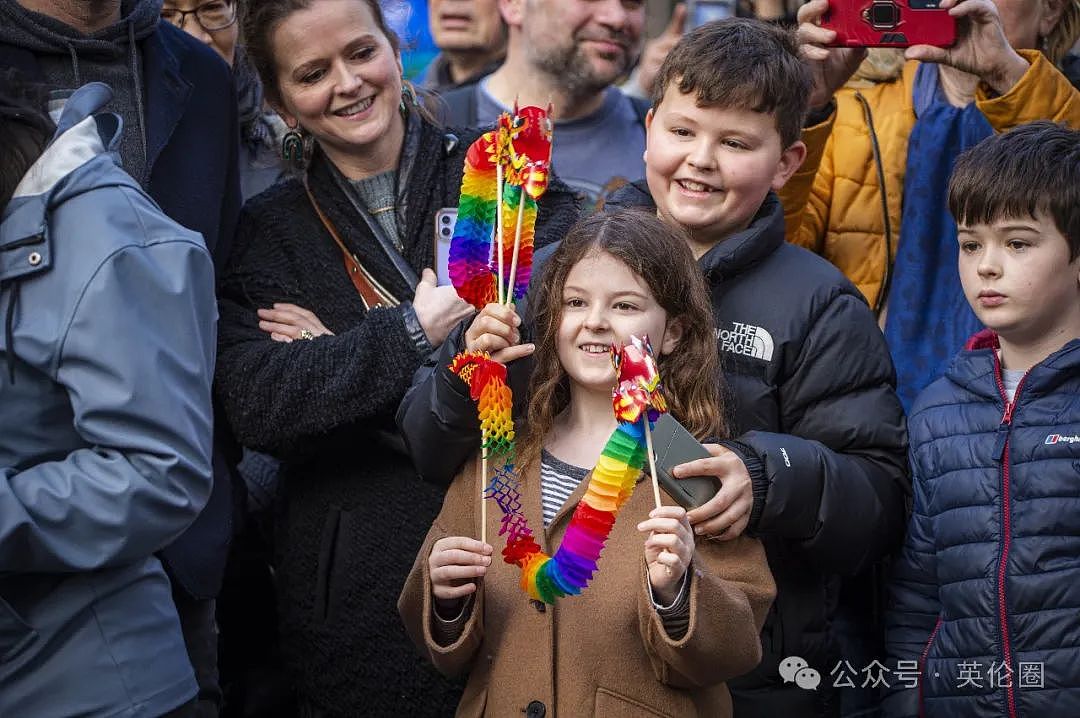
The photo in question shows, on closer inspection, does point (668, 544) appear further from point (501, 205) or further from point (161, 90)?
point (161, 90)

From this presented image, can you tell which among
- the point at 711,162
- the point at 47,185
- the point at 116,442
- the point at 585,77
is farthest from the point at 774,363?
the point at 585,77

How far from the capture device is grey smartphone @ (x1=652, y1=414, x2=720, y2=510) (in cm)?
244

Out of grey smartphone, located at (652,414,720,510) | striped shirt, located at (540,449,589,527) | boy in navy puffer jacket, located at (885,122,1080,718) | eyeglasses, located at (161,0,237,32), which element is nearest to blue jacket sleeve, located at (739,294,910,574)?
boy in navy puffer jacket, located at (885,122,1080,718)

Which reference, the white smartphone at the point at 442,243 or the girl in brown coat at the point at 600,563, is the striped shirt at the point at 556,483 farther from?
the white smartphone at the point at 442,243

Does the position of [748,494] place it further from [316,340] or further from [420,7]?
[420,7]

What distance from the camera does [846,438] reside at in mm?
2896

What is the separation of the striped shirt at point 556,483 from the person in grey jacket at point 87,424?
2.09 feet

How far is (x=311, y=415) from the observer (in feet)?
10.3

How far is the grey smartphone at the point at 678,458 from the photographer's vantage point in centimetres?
244

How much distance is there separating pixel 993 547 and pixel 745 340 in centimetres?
63

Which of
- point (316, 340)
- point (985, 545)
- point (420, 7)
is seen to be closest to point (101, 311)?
point (316, 340)

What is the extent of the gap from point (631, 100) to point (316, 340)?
1.63 meters

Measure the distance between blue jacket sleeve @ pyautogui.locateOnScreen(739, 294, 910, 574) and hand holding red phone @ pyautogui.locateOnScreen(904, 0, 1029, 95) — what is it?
661 millimetres

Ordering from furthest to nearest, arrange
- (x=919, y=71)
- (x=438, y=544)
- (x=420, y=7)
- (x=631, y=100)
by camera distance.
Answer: (x=420, y=7), (x=631, y=100), (x=919, y=71), (x=438, y=544)
